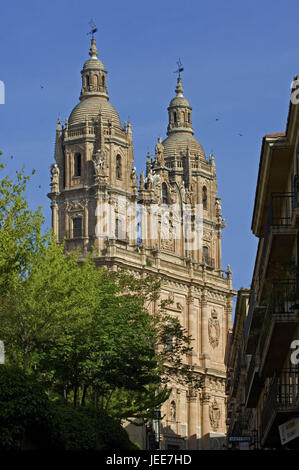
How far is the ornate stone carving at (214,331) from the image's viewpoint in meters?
141

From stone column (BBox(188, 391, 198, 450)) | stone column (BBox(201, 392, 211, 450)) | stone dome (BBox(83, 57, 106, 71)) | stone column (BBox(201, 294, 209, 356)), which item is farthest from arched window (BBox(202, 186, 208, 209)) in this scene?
stone column (BBox(188, 391, 198, 450))

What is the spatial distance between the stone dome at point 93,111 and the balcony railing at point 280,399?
87711 mm

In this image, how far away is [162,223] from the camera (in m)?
141

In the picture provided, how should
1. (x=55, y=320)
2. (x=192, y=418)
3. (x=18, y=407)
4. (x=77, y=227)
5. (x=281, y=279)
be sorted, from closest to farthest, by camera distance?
(x=18, y=407) → (x=281, y=279) → (x=55, y=320) → (x=77, y=227) → (x=192, y=418)

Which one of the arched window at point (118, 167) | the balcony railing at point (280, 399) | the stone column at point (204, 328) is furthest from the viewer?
the stone column at point (204, 328)

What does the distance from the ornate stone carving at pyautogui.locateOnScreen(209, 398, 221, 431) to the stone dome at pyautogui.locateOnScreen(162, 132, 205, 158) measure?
29.0 m

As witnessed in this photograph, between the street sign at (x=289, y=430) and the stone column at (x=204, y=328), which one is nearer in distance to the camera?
the street sign at (x=289, y=430)

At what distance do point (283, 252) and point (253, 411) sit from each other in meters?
30.7

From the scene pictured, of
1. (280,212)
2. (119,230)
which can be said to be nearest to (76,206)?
(119,230)

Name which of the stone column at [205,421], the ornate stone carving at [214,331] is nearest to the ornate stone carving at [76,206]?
the ornate stone carving at [214,331]

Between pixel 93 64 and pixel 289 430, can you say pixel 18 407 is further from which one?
pixel 93 64

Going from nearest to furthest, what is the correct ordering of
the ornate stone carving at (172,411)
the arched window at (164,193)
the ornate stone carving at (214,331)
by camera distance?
the ornate stone carving at (172,411) < the ornate stone carving at (214,331) < the arched window at (164,193)

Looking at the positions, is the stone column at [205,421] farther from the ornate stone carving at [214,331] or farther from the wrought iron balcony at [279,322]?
the wrought iron balcony at [279,322]

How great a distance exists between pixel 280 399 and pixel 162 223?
331 ft
